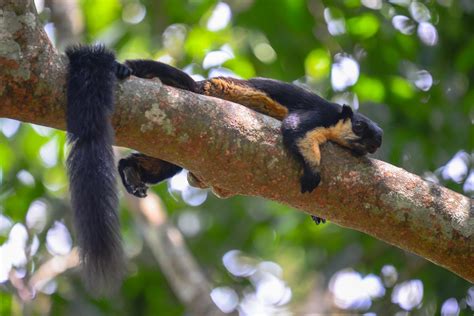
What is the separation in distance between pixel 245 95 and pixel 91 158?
143cm


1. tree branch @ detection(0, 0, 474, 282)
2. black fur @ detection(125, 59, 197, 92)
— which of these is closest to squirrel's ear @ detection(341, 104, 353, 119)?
tree branch @ detection(0, 0, 474, 282)

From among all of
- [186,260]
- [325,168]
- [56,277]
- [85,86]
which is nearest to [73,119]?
[85,86]

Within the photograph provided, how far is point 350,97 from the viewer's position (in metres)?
6.13

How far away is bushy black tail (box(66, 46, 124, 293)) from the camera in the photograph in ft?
9.75

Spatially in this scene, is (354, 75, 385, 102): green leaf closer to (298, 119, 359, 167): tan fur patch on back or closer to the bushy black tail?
(298, 119, 359, 167): tan fur patch on back

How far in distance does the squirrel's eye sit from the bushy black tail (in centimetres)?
140

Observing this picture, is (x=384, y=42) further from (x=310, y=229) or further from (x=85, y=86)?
(x=85, y=86)

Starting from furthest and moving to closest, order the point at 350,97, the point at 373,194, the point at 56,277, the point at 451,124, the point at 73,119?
the point at 56,277
the point at 350,97
the point at 451,124
the point at 373,194
the point at 73,119

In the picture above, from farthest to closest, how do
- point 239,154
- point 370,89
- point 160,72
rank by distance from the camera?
point 370,89
point 160,72
point 239,154

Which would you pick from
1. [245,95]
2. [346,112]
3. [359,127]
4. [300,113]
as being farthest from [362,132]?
[245,95]

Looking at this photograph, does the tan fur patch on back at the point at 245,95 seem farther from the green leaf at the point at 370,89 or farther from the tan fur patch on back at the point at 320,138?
the green leaf at the point at 370,89

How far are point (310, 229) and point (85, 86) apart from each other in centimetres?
409

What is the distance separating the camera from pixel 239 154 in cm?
332

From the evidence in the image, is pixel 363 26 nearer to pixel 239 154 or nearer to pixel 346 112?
pixel 346 112
